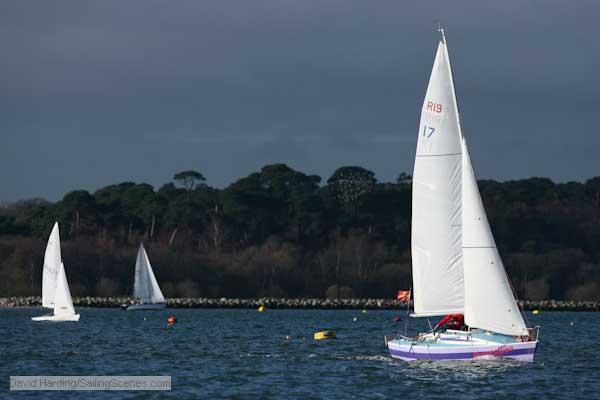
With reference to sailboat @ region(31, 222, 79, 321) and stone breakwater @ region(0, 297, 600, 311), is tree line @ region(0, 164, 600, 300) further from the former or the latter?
sailboat @ region(31, 222, 79, 321)

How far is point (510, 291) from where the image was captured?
44500mm

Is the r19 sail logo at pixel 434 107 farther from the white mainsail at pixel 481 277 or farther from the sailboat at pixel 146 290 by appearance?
the sailboat at pixel 146 290

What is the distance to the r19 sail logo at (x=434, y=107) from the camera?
44.6 meters

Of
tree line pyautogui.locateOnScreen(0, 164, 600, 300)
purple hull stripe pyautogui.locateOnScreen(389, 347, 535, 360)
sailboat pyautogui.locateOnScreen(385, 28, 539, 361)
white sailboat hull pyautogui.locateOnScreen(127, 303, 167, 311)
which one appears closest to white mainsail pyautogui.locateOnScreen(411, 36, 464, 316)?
sailboat pyautogui.locateOnScreen(385, 28, 539, 361)

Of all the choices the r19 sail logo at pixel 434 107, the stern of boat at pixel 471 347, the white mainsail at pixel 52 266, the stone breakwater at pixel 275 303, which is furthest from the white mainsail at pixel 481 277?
the stone breakwater at pixel 275 303

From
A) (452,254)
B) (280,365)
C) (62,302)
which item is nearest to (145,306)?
(62,302)

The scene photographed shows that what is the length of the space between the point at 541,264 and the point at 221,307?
4540 cm

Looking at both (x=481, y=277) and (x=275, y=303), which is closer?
(x=481, y=277)

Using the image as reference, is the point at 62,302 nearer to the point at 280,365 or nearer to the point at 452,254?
the point at 280,365

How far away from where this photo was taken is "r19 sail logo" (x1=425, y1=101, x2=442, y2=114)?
44562 mm

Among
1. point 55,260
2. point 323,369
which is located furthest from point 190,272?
point 323,369

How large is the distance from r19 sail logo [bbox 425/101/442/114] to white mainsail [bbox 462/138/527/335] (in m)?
1.33

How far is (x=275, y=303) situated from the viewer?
137 meters

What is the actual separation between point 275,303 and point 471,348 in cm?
9320
